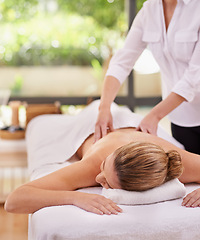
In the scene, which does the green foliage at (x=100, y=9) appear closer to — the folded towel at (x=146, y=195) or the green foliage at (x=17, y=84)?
the green foliage at (x=17, y=84)

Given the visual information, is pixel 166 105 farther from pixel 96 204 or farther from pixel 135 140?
pixel 96 204

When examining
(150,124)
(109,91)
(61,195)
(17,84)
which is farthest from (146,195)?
(17,84)

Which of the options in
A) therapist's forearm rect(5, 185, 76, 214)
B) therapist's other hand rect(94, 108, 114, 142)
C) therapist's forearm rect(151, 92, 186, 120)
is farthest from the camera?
therapist's other hand rect(94, 108, 114, 142)

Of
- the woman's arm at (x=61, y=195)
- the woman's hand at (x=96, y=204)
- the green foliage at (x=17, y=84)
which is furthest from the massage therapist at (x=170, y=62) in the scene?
the green foliage at (x=17, y=84)

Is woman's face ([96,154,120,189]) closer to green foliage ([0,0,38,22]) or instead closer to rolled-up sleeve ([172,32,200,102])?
rolled-up sleeve ([172,32,200,102])

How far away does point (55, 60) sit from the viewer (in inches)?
165

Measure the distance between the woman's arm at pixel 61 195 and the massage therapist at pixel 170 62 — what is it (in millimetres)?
428

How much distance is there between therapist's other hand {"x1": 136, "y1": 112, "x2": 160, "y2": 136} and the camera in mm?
2012

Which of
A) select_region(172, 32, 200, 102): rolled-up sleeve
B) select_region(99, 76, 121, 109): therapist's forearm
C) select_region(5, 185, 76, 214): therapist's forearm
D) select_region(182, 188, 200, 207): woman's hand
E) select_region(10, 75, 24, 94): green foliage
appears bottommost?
select_region(10, 75, 24, 94): green foliage

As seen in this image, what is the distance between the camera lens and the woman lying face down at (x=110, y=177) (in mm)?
1480

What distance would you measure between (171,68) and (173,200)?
2.79 feet

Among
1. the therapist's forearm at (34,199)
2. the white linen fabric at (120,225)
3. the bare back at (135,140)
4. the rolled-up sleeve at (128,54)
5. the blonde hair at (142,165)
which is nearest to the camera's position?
the white linen fabric at (120,225)

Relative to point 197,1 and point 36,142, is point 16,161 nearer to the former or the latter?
point 36,142

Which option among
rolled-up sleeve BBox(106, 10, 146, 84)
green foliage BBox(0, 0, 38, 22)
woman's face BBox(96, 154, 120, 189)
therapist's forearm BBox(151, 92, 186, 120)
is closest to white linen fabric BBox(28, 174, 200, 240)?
woman's face BBox(96, 154, 120, 189)
